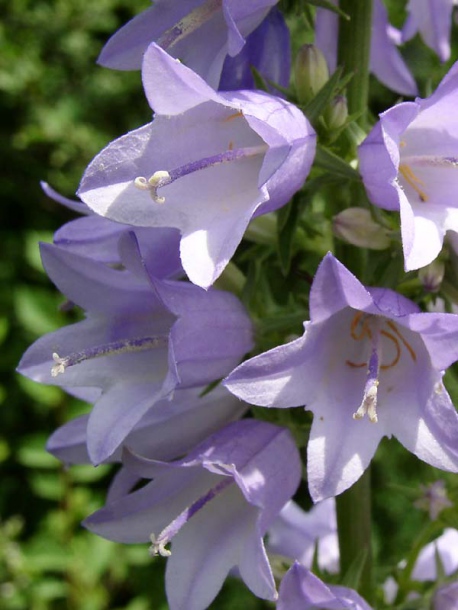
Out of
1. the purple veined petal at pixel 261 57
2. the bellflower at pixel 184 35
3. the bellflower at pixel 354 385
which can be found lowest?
the bellflower at pixel 354 385

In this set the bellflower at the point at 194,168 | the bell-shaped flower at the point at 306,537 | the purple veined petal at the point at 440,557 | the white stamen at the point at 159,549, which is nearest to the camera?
the bellflower at the point at 194,168

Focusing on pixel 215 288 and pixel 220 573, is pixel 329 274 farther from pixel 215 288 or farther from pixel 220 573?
pixel 220 573

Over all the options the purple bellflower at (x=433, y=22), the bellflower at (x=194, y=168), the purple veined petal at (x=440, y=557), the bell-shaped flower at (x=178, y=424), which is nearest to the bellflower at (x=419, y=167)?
the bellflower at (x=194, y=168)

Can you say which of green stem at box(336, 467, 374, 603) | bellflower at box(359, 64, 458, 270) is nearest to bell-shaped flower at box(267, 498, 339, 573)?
green stem at box(336, 467, 374, 603)

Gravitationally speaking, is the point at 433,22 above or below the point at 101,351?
above

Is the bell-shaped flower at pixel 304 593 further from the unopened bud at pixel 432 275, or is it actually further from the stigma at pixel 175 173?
the stigma at pixel 175 173

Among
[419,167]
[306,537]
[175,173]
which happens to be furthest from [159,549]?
[306,537]

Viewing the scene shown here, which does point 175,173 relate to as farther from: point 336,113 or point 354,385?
point 354,385
